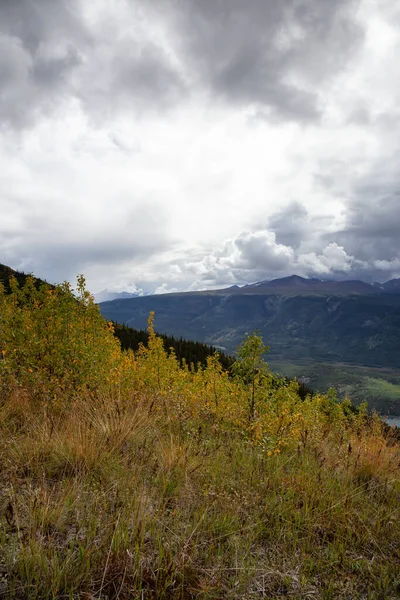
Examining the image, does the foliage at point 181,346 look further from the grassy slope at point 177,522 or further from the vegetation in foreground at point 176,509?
the grassy slope at point 177,522

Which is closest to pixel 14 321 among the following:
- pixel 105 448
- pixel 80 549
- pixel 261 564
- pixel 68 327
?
pixel 68 327

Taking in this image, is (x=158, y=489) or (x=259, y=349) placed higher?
(x=259, y=349)

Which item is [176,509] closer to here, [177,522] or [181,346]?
[177,522]

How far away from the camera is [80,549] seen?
2.85 m

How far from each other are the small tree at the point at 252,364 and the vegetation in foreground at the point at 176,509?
828 millimetres

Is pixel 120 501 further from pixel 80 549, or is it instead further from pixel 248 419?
pixel 248 419

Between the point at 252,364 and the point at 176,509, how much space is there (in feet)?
16.7

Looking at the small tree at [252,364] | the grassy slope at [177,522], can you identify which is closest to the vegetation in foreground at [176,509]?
the grassy slope at [177,522]

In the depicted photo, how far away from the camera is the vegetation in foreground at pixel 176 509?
2.82 m

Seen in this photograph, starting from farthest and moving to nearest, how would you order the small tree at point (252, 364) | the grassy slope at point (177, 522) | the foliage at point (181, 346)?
the foliage at point (181, 346) → the small tree at point (252, 364) → the grassy slope at point (177, 522)

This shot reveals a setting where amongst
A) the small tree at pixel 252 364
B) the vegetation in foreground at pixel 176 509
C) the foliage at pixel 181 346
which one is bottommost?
the foliage at pixel 181 346

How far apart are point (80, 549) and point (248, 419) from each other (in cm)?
585

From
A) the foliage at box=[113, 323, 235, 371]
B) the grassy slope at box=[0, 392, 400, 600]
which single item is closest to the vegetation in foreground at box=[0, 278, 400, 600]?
the grassy slope at box=[0, 392, 400, 600]

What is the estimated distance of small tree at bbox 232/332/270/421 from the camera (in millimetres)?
8328
